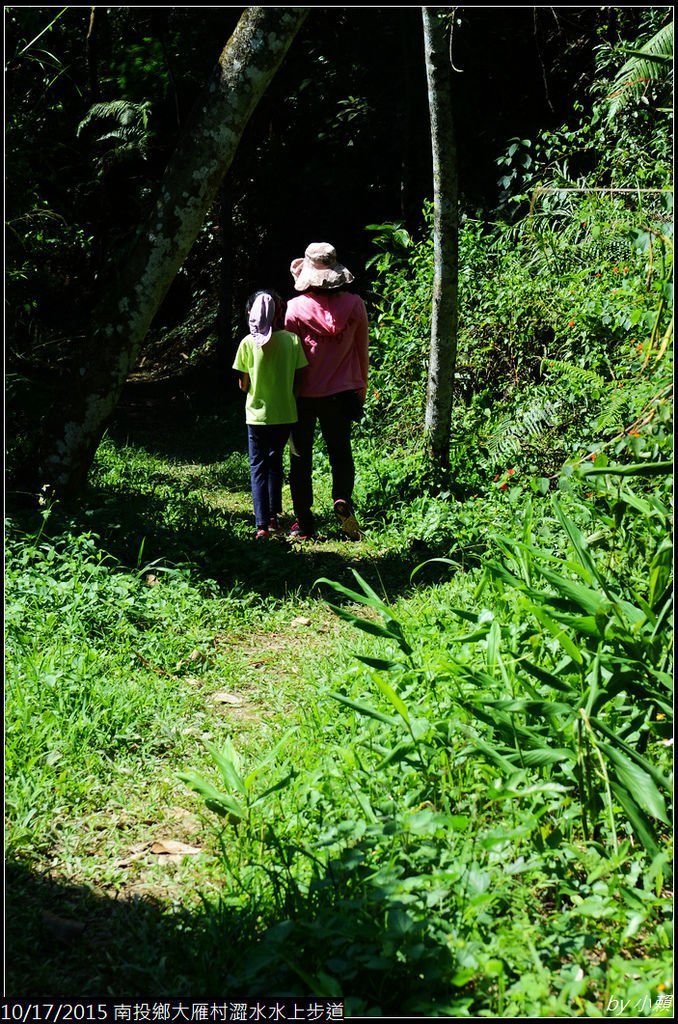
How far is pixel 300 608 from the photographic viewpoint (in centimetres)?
574

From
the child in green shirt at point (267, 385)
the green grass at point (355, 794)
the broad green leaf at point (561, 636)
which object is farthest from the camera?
the child in green shirt at point (267, 385)

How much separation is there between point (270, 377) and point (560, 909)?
505cm

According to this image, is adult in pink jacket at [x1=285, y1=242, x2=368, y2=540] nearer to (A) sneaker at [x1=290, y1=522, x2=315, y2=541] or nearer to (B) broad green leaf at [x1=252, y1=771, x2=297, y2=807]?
(A) sneaker at [x1=290, y1=522, x2=315, y2=541]

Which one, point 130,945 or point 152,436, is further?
point 152,436

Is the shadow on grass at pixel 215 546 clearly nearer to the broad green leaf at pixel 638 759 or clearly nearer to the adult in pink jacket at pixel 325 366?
the adult in pink jacket at pixel 325 366

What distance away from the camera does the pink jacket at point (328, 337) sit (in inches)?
289

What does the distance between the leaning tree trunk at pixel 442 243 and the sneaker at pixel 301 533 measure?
1.36 meters

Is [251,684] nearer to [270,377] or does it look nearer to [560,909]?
[560,909]

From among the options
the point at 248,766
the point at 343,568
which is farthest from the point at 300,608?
the point at 248,766

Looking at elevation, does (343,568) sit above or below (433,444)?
below

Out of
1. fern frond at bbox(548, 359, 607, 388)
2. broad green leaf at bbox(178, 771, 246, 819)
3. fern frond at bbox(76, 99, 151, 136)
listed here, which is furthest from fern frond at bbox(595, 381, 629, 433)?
fern frond at bbox(76, 99, 151, 136)

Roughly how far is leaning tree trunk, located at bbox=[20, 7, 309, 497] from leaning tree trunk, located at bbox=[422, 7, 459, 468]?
144 centimetres

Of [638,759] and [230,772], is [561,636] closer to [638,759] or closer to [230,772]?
[638,759]

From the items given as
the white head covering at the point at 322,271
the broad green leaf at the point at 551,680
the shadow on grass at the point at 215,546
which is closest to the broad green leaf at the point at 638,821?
the broad green leaf at the point at 551,680
